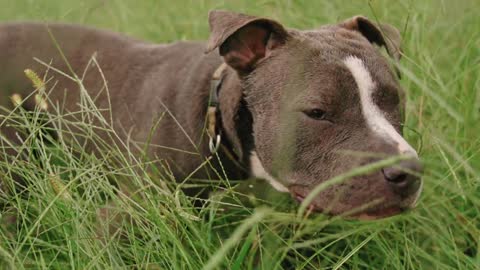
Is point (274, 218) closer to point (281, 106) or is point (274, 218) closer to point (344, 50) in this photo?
point (281, 106)

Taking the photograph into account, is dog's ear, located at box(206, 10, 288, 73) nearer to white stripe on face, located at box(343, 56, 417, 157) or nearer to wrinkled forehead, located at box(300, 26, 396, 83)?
wrinkled forehead, located at box(300, 26, 396, 83)

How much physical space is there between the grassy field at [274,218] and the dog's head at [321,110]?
0.12 m

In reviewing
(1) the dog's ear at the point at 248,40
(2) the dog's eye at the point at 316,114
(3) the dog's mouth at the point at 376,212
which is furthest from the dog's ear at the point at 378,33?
(3) the dog's mouth at the point at 376,212

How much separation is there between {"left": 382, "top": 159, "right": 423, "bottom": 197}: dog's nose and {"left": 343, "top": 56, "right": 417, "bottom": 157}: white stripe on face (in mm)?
104

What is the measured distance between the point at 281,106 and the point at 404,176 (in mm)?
657

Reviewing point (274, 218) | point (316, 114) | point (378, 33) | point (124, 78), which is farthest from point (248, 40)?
point (124, 78)

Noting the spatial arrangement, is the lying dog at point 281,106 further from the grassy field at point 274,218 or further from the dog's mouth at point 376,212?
the grassy field at point 274,218

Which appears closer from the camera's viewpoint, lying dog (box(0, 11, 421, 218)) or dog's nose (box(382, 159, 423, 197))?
dog's nose (box(382, 159, 423, 197))

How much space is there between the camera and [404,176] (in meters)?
2.57

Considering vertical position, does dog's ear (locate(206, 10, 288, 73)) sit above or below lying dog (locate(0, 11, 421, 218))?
above

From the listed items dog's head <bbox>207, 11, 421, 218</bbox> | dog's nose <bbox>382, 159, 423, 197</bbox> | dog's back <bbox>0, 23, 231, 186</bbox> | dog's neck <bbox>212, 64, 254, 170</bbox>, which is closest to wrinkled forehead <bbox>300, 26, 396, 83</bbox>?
dog's head <bbox>207, 11, 421, 218</bbox>

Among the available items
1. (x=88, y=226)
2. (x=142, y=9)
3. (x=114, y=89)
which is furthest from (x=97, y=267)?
(x=142, y=9)

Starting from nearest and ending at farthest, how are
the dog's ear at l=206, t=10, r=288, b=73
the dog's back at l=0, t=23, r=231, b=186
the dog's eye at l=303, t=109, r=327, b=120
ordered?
the dog's eye at l=303, t=109, r=327, b=120, the dog's ear at l=206, t=10, r=288, b=73, the dog's back at l=0, t=23, r=231, b=186

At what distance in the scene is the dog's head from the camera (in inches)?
105
